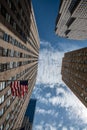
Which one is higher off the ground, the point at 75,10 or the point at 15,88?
the point at 75,10

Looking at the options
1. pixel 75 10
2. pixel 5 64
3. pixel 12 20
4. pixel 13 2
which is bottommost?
pixel 5 64

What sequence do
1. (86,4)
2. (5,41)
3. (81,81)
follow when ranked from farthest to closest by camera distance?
1. (86,4)
2. (81,81)
3. (5,41)

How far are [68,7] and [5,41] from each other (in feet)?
545

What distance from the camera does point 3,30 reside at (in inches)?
1398

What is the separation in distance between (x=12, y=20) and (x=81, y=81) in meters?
43.9

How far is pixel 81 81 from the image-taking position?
78000 millimetres

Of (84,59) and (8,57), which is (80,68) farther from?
(8,57)

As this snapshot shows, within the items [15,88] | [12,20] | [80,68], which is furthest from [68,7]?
[15,88]

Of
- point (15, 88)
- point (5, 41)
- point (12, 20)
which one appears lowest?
point (15, 88)

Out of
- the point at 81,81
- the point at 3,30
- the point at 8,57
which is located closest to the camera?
the point at 3,30

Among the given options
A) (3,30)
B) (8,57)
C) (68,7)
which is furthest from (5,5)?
(68,7)

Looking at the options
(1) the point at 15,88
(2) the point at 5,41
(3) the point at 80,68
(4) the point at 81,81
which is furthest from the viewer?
(3) the point at 80,68

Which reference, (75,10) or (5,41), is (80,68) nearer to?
(5,41)

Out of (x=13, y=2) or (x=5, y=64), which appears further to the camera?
(x=13, y=2)
